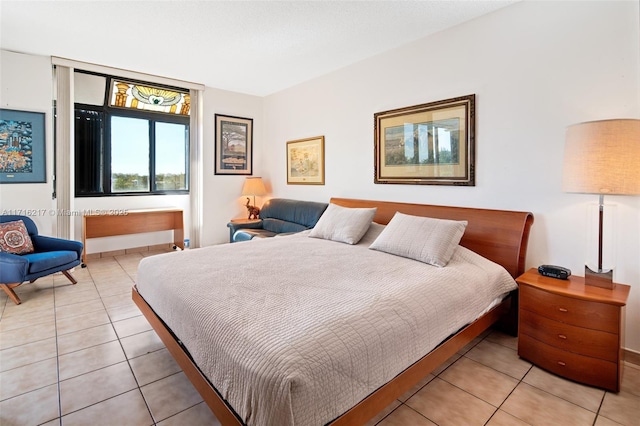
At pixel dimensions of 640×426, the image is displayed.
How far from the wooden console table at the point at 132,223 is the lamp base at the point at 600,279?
5057 mm

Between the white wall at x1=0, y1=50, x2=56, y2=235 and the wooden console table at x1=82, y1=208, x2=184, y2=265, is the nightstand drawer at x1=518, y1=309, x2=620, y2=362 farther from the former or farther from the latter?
the white wall at x1=0, y1=50, x2=56, y2=235

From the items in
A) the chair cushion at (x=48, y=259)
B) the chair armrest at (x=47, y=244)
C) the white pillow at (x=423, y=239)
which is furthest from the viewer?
the chair armrest at (x=47, y=244)

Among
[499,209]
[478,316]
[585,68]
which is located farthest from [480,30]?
[478,316]

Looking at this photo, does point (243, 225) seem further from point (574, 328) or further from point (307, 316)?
point (574, 328)

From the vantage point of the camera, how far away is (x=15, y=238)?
11.0 ft

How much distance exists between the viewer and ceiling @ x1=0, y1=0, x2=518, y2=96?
8.87 ft

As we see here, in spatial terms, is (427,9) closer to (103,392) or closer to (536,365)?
(536,365)

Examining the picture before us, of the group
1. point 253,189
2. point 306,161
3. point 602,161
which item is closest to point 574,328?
point 602,161

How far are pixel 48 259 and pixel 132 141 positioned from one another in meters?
2.56

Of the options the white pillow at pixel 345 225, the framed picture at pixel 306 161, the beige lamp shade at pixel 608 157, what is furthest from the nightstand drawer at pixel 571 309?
the framed picture at pixel 306 161

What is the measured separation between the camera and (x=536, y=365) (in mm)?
2145

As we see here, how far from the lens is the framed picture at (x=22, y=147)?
3.71 meters

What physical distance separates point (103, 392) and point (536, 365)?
2687 millimetres

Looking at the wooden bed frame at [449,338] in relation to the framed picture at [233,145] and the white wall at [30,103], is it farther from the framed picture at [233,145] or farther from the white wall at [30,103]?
the white wall at [30,103]
